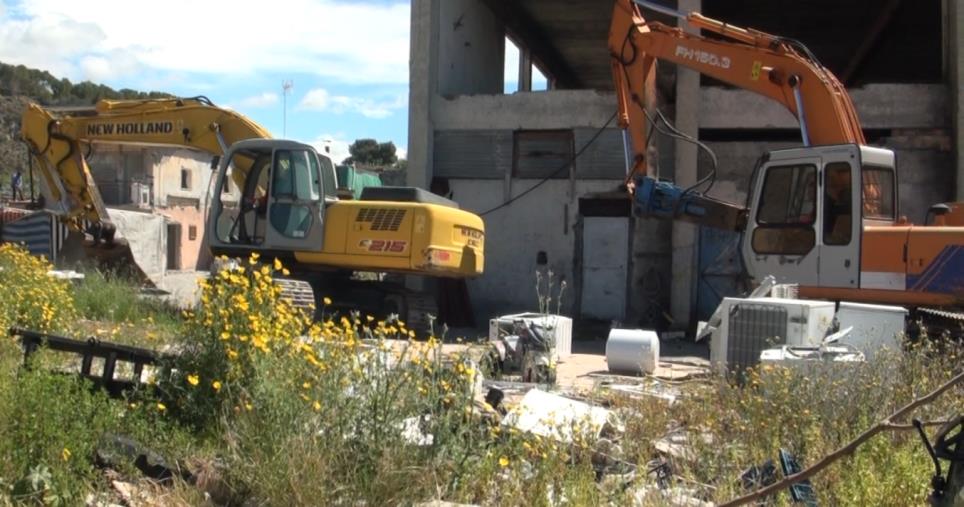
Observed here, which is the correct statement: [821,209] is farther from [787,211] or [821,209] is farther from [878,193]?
[878,193]

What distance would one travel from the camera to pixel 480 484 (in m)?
4.88

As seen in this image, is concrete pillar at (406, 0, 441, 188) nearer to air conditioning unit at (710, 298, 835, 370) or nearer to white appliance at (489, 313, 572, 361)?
white appliance at (489, 313, 572, 361)

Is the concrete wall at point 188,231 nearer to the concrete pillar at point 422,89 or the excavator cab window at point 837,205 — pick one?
the concrete pillar at point 422,89

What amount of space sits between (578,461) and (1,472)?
3022mm

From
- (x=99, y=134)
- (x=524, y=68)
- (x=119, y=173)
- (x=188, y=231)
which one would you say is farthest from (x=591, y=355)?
(x=119, y=173)

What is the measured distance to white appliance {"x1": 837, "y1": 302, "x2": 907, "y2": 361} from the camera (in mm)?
9141

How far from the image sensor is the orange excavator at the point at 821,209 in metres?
10.5

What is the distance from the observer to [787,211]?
11.5 metres

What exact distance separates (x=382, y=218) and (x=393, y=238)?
0.34m

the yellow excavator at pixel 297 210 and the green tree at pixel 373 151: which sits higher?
the green tree at pixel 373 151

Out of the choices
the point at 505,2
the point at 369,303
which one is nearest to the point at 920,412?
the point at 369,303

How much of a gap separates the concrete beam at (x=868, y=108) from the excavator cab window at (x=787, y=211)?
6026 mm

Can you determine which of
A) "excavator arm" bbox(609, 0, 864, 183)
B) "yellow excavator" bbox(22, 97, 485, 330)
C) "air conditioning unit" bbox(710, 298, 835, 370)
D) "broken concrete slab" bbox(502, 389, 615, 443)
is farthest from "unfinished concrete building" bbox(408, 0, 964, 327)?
"broken concrete slab" bbox(502, 389, 615, 443)

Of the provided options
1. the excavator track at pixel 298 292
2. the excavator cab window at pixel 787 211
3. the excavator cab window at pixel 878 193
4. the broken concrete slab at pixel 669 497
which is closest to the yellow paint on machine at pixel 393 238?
the excavator track at pixel 298 292
